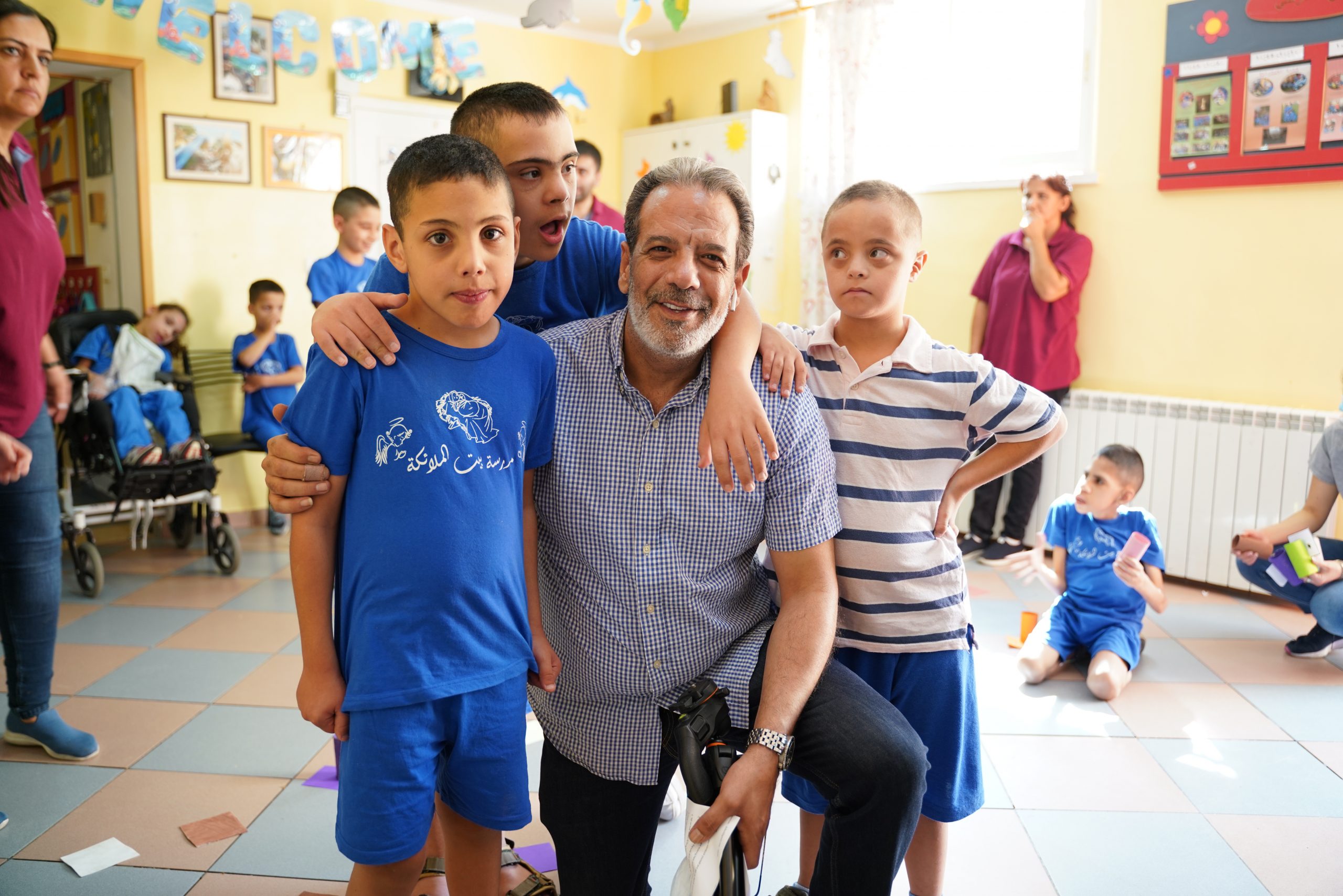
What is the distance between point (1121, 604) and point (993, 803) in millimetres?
1185

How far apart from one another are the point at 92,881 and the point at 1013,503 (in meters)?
4.05

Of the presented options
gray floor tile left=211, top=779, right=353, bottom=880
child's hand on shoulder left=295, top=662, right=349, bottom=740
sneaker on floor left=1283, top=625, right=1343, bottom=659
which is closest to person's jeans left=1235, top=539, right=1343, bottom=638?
sneaker on floor left=1283, top=625, right=1343, bottom=659

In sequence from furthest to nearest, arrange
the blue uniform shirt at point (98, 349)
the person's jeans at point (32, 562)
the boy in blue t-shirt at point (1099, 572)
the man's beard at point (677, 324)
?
the blue uniform shirt at point (98, 349) < the boy in blue t-shirt at point (1099, 572) < the person's jeans at point (32, 562) < the man's beard at point (677, 324)

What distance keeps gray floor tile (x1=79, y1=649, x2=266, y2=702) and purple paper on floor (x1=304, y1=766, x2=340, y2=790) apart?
2.28 ft

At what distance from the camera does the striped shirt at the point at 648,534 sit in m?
1.63

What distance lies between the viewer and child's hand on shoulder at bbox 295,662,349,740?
1.40 m

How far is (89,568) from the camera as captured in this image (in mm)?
4039

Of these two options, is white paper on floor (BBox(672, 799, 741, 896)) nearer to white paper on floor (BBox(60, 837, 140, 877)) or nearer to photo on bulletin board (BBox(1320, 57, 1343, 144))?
white paper on floor (BBox(60, 837, 140, 877))

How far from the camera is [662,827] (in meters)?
2.30

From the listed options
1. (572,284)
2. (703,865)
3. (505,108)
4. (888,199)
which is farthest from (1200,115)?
(703,865)

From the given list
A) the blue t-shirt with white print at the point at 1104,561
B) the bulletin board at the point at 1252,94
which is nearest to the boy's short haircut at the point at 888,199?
the blue t-shirt with white print at the point at 1104,561

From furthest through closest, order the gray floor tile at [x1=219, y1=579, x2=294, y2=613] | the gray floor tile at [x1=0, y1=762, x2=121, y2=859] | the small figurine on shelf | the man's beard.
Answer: the small figurine on shelf < the gray floor tile at [x1=219, y1=579, x2=294, y2=613] < the gray floor tile at [x1=0, y1=762, x2=121, y2=859] < the man's beard

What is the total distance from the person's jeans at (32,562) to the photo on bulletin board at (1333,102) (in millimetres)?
4562

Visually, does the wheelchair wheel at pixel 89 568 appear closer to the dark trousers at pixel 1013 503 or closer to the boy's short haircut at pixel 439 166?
the boy's short haircut at pixel 439 166
